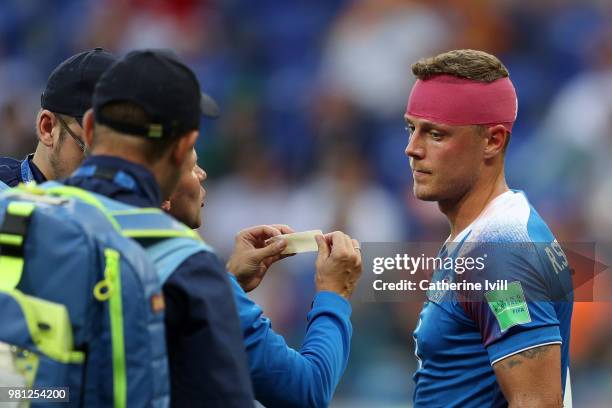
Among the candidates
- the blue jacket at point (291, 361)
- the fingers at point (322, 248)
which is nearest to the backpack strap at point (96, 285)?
the blue jacket at point (291, 361)

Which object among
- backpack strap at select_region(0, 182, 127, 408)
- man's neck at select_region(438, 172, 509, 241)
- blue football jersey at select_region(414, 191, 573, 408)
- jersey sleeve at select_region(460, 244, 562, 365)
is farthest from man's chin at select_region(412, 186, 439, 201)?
backpack strap at select_region(0, 182, 127, 408)

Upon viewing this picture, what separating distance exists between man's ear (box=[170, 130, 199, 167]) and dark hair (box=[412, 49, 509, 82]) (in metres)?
1.61

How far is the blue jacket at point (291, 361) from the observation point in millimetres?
3156

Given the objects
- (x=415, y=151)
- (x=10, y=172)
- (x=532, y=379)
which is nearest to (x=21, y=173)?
(x=10, y=172)

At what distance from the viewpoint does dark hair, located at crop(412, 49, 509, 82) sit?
383 centimetres

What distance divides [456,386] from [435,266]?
534 mm

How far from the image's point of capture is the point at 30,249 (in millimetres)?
2283

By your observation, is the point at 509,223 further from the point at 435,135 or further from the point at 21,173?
the point at 21,173

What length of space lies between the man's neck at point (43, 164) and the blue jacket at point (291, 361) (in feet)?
2.97

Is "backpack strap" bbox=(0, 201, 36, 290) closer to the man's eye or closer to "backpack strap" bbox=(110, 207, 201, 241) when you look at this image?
"backpack strap" bbox=(110, 207, 201, 241)

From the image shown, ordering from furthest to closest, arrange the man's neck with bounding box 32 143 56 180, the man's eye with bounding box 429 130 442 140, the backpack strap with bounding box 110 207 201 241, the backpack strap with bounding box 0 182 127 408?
the man's eye with bounding box 429 130 442 140 → the man's neck with bounding box 32 143 56 180 → the backpack strap with bounding box 110 207 201 241 → the backpack strap with bounding box 0 182 127 408

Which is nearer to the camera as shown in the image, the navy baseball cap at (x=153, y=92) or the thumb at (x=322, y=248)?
the navy baseball cap at (x=153, y=92)

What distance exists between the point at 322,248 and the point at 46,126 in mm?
1073

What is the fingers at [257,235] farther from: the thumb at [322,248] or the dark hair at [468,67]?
the dark hair at [468,67]
